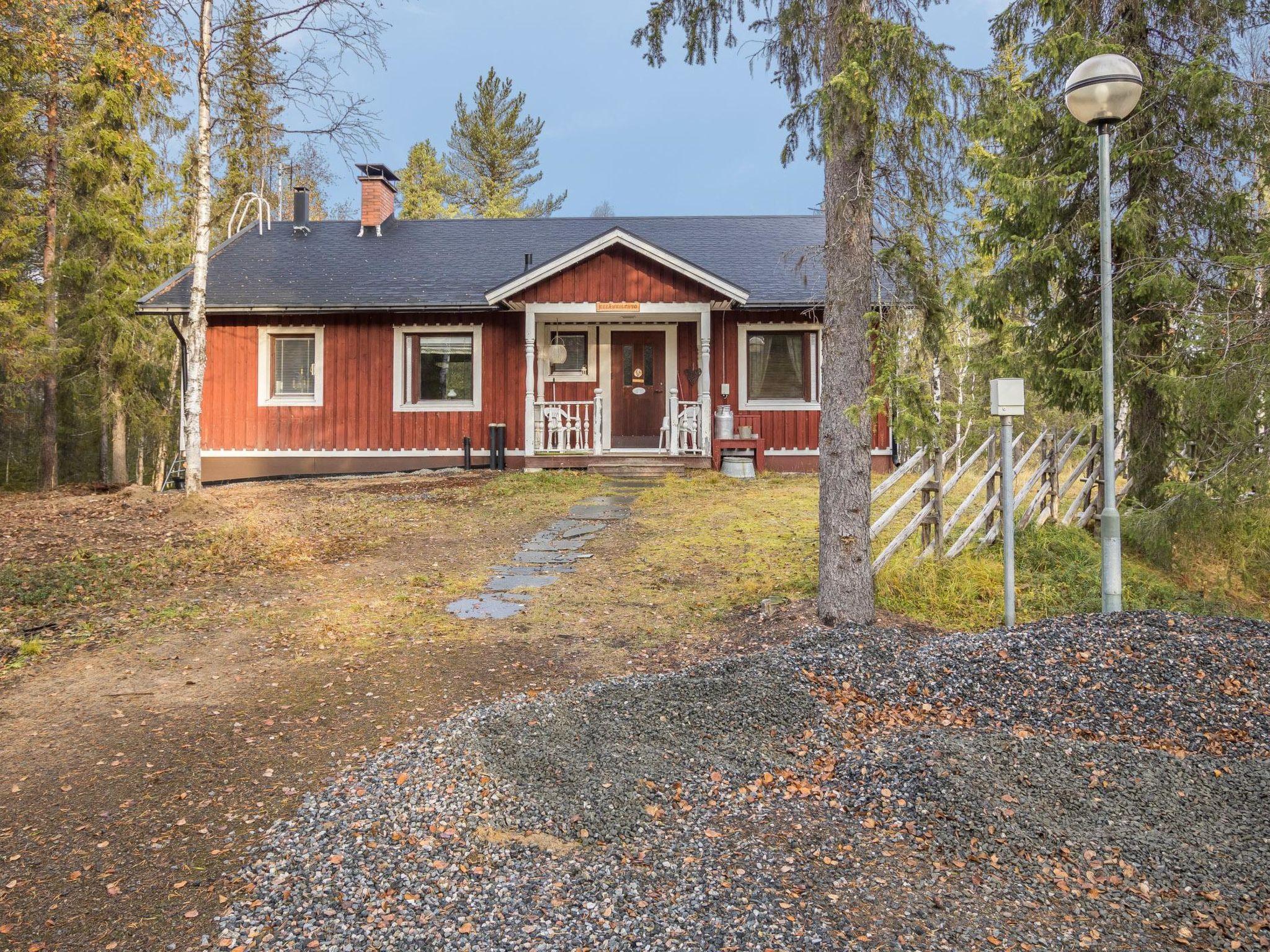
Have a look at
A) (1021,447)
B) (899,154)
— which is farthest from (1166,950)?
(1021,447)

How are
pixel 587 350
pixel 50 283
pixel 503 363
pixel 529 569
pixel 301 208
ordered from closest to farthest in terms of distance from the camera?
1. pixel 529 569
2. pixel 503 363
3. pixel 587 350
4. pixel 301 208
5. pixel 50 283

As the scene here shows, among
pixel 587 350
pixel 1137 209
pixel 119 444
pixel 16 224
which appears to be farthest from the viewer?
pixel 119 444

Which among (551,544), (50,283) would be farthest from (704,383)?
(50,283)

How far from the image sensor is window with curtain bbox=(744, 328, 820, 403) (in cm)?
1410

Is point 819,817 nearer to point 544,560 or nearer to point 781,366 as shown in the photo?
point 544,560

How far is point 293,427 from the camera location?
14.2m

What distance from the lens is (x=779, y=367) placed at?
14.2 m

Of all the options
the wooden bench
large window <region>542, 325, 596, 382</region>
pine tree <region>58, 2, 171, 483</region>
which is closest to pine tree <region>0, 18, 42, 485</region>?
pine tree <region>58, 2, 171, 483</region>

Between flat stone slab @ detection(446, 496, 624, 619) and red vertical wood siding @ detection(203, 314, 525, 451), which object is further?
red vertical wood siding @ detection(203, 314, 525, 451)

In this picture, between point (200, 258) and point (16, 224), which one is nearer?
point (200, 258)

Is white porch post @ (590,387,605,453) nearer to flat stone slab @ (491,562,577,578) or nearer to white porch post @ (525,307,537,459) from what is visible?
white porch post @ (525,307,537,459)

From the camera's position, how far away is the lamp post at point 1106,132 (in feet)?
16.5

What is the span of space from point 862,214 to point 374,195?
1423 cm

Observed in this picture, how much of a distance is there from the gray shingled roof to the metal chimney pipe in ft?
0.66
